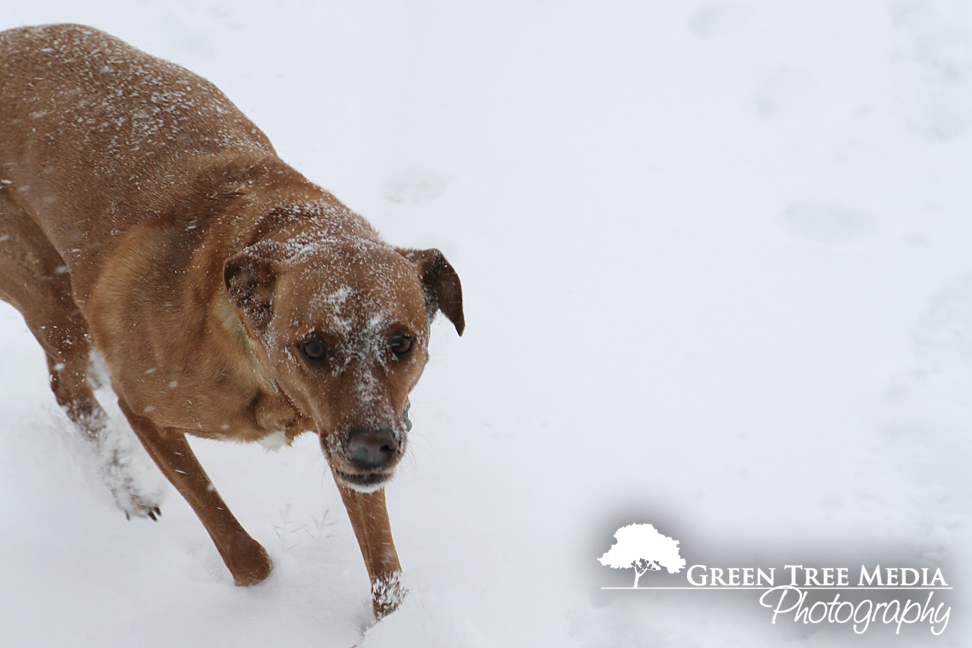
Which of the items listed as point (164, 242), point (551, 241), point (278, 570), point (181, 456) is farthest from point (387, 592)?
point (551, 241)

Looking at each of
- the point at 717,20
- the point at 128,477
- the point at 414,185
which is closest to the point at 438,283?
the point at 128,477

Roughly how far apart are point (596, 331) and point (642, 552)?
3.89 ft

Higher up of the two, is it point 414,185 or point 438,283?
point 438,283

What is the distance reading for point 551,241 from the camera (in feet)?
15.2

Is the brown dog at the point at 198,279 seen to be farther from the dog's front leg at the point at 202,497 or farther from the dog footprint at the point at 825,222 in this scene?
the dog footprint at the point at 825,222

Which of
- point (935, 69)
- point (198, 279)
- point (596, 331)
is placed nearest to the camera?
point (198, 279)

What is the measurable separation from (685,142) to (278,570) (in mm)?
3404

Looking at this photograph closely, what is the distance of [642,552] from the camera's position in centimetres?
327

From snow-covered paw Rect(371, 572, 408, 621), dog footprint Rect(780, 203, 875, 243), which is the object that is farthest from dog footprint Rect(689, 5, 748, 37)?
snow-covered paw Rect(371, 572, 408, 621)

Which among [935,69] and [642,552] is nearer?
[642,552]

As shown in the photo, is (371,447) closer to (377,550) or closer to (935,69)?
(377,550)

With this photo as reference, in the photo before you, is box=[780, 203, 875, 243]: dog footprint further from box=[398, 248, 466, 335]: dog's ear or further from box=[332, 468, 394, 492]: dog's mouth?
box=[332, 468, 394, 492]: dog's mouth

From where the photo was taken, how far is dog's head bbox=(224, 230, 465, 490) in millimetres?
2227

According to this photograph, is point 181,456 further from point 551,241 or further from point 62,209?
point 551,241
